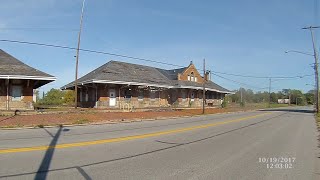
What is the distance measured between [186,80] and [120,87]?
20167 millimetres

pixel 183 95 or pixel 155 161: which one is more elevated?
pixel 183 95

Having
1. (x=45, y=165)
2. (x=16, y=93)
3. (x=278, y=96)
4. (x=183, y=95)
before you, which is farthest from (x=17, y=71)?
(x=278, y=96)

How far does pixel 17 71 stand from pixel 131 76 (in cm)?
1785

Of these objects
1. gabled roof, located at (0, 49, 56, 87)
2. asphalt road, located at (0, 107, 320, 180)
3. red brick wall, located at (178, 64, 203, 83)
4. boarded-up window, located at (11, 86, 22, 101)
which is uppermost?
red brick wall, located at (178, 64, 203, 83)

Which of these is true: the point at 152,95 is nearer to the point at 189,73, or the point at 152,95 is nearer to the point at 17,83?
the point at 189,73

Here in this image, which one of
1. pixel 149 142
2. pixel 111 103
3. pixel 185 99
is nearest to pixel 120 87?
pixel 111 103

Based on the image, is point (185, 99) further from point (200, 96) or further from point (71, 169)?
point (71, 169)

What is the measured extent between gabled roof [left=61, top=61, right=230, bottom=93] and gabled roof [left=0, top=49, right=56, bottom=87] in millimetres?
7281

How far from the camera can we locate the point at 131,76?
4647cm

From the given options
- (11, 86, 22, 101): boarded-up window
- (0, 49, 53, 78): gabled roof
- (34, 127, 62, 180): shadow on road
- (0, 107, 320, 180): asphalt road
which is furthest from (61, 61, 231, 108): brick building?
(34, 127, 62, 180): shadow on road

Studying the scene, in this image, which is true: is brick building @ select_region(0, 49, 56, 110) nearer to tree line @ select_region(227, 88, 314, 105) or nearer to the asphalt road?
the asphalt road

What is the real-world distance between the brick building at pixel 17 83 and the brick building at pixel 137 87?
765 cm

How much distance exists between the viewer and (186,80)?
6091cm

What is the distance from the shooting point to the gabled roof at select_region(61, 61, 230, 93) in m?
41.3
